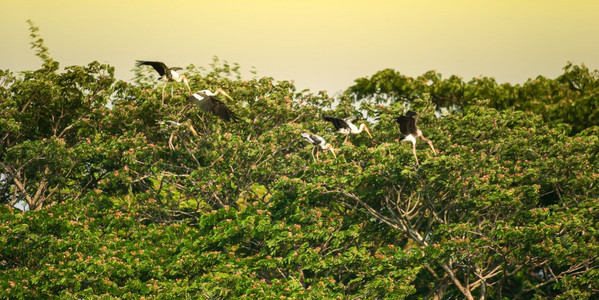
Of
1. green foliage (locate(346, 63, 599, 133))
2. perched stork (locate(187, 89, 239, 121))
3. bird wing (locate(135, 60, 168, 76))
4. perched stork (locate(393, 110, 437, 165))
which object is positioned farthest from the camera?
green foliage (locate(346, 63, 599, 133))

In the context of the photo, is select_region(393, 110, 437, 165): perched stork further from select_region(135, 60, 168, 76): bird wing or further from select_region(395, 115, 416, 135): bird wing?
select_region(135, 60, 168, 76): bird wing

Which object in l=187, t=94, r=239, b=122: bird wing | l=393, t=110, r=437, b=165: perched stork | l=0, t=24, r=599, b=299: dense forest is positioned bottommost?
l=0, t=24, r=599, b=299: dense forest

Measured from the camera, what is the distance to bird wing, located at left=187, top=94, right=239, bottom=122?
2255cm

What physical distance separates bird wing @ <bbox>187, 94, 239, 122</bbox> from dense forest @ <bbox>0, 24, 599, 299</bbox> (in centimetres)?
95

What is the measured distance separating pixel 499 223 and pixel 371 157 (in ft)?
9.87

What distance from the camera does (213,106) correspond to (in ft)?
74.7

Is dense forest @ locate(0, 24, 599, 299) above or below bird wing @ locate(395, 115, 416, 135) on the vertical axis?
below

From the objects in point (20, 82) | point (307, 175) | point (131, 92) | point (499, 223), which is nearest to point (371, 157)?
point (307, 175)

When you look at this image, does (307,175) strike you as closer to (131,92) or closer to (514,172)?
(514,172)

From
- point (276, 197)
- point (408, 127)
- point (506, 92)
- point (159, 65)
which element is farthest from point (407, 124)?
point (506, 92)

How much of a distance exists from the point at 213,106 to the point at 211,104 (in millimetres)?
76

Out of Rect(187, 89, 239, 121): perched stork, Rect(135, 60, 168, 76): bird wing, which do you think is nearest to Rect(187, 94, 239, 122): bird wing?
Rect(187, 89, 239, 121): perched stork

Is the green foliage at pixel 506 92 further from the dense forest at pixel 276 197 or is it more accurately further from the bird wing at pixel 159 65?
the bird wing at pixel 159 65

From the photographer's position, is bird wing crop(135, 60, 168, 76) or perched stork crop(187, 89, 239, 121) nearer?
bird wing crop(135, 60, 168, 76)
